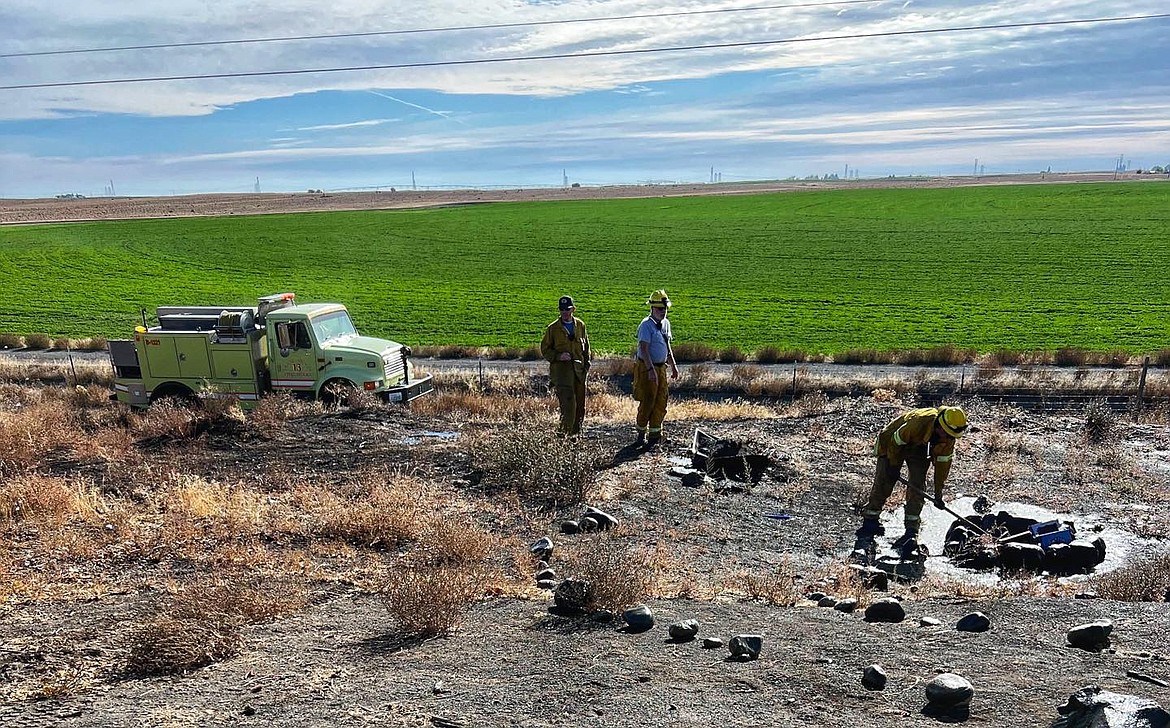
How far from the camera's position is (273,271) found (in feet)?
161

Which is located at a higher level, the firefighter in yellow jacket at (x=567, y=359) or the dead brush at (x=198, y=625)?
the firefighter in yellow jacket at (x=567, y=359)

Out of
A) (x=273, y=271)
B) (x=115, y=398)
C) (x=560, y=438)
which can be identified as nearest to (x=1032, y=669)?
(x=560, y=438)

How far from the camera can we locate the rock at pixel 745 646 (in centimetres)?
522

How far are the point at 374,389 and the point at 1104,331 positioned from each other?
23442 mm

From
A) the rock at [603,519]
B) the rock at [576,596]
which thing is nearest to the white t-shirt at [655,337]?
the rock at [603,519]

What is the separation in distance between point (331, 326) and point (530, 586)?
31.8 feet

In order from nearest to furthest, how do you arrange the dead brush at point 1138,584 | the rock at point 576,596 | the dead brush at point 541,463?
the rock at point 576,596 → the dead brush at point 1138,584 → the dead brush at point 541,463

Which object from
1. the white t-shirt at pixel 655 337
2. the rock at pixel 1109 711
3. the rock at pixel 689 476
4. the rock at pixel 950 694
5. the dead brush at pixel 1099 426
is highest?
the white t-shirt at pixel 655 337

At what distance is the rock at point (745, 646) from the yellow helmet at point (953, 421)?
3.75 m

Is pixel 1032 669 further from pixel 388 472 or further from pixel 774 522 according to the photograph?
pixel 388 472

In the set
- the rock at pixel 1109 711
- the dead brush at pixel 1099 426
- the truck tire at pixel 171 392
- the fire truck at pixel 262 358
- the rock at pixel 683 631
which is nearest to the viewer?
the rock at pixel 1109 711

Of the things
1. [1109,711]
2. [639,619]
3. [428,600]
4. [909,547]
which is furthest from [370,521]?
[1109,711]

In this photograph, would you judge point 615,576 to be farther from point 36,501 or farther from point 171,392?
point 171,392

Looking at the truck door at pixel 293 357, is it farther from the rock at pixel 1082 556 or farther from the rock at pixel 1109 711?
the rock at pixel 1109 711
